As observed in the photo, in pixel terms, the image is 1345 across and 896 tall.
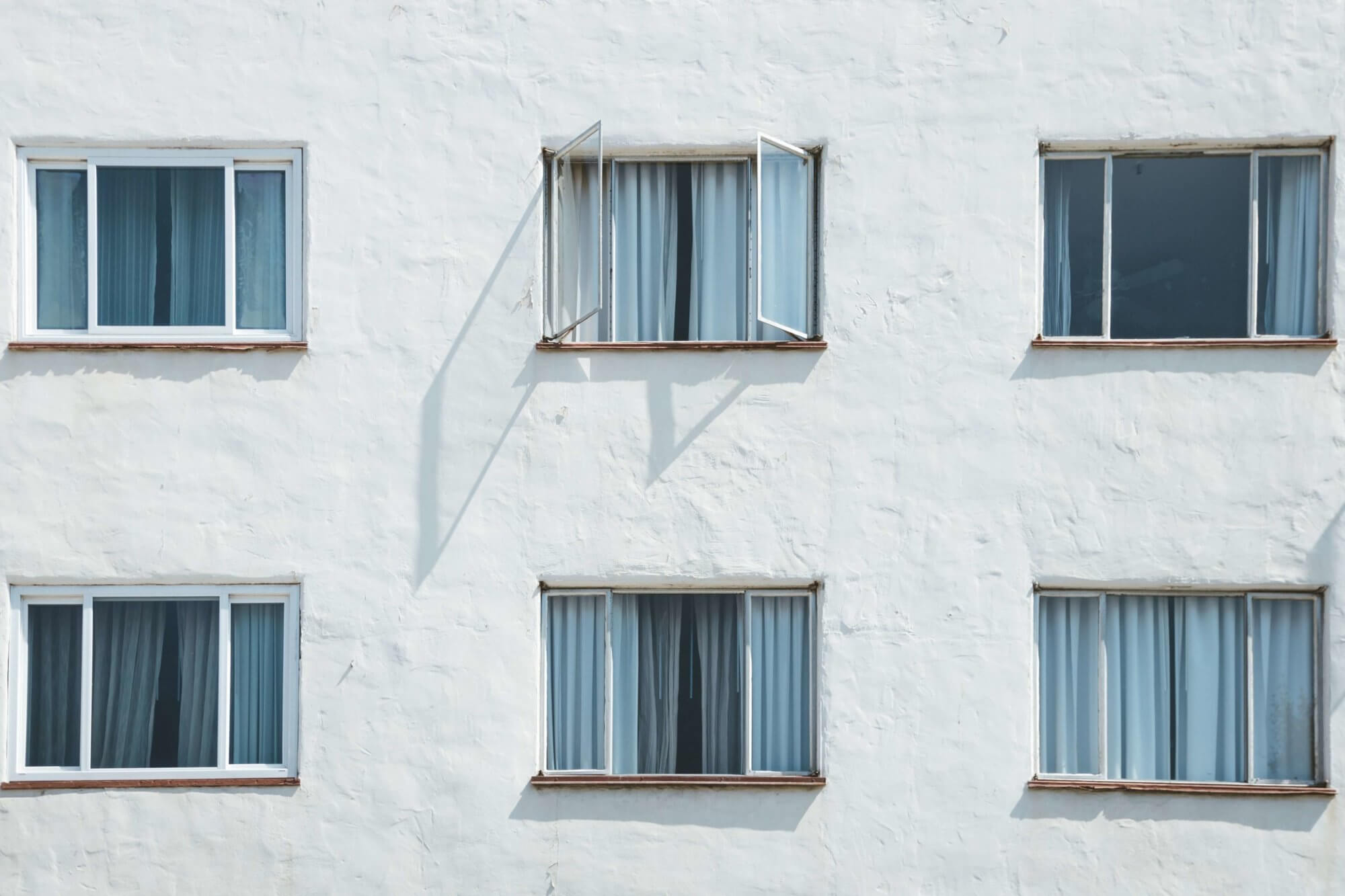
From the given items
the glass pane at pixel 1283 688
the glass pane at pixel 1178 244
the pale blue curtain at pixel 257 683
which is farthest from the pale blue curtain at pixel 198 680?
the glass pane at pixel 1283 688

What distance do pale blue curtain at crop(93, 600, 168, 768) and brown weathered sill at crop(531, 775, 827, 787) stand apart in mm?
2901

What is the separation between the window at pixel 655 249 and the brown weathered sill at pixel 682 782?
3.19 meters

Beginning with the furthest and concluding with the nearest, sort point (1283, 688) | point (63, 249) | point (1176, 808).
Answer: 1. point (63, 249)
2. point (1283, 688)
3. point (1176, 808)

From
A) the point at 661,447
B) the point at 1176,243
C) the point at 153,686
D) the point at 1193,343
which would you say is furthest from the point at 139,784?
the point at 1176,243

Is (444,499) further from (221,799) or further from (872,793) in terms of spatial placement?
(872,793)

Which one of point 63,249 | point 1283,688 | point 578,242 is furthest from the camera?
point 578,242

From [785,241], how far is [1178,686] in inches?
170

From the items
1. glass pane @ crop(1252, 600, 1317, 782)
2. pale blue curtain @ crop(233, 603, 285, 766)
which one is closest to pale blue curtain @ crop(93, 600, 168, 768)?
pale blue curtain @ crop(233, 603, 285, 766)

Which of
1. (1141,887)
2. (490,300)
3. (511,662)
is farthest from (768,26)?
(1141,887)

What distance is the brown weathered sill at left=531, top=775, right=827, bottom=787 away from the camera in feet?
32.0

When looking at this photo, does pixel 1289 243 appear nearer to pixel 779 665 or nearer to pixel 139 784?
pixel 779 665

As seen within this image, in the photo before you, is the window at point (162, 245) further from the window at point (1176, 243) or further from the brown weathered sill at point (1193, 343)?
the window at point (1176, 243)

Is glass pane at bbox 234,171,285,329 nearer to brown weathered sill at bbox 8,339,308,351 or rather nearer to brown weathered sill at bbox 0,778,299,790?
brown weathered sill at bbox 8,339,308,351

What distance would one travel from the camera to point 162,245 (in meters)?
10.2
